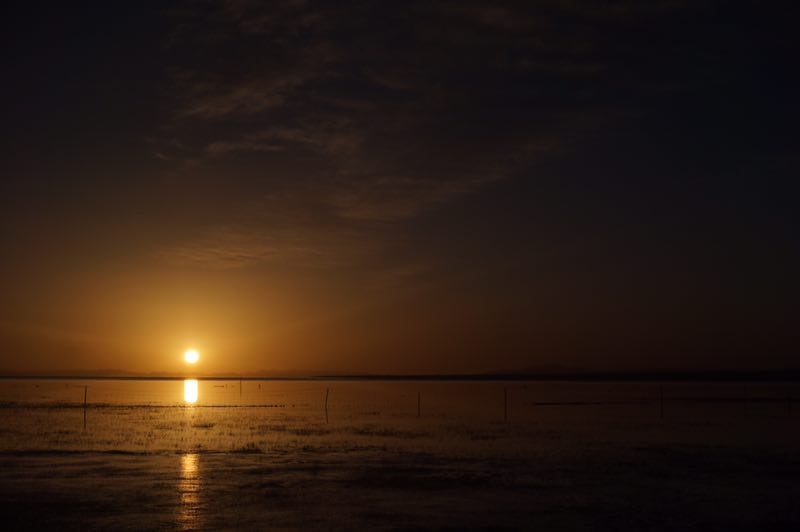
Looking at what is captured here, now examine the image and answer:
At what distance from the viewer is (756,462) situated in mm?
39281

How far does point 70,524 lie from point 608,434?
134ft

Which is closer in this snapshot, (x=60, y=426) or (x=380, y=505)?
(x=380, y=505)

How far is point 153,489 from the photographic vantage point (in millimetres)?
29672

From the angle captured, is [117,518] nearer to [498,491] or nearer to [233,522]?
[233,522]

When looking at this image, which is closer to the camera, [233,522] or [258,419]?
[233,522]

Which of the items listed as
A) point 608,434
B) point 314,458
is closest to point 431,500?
point 314,458

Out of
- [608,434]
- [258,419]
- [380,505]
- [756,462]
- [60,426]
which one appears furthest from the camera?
[258,419]

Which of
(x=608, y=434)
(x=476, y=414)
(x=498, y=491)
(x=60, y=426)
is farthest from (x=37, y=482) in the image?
(x=476, y=414)

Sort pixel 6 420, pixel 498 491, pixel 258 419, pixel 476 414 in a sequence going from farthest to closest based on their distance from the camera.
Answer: pixel 476 414 < pixel 258 419 < pixel 6 420 < pixel 498 491

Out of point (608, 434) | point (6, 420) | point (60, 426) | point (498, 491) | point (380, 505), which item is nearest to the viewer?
point (380, 505)

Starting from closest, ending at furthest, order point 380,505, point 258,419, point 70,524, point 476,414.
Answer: point 70,524 → point 380,505 → point 258,419 → point 476,414

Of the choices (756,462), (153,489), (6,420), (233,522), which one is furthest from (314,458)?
(6,420)

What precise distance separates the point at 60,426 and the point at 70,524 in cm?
4228

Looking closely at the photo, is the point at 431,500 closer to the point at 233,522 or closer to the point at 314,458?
the point at 233,522
